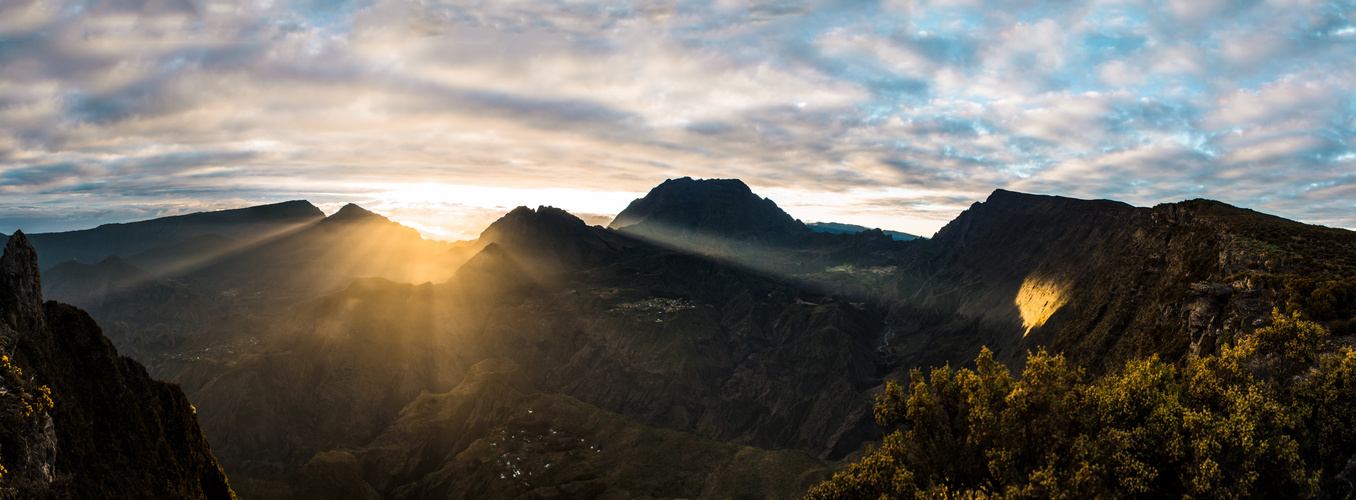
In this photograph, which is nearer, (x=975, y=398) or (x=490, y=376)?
(x=975, y=398)

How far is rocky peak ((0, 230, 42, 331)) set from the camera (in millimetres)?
33250

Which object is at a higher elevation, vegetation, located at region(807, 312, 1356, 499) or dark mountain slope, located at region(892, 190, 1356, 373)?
dark mountain slope, located at region(892, 190, 1356, 373)

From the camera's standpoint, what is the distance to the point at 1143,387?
2423 centimetres

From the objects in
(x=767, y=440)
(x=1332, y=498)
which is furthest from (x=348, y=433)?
(x=1332, y=498)

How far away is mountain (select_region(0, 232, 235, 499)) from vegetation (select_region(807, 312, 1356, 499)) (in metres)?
38.9

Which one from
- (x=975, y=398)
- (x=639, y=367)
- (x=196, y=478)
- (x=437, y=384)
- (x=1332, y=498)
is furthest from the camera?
(x=639, y=367)

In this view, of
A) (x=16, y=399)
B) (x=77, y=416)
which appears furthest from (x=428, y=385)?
(x=16, y=399)

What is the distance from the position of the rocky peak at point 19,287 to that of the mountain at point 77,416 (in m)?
0.06

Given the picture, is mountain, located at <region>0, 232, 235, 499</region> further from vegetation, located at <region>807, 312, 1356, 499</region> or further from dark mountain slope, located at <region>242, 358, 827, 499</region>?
dark mountain slope, located at <region>242, 358, 827, 499</region>

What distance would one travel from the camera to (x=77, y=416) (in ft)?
109

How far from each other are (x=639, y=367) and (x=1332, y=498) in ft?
578

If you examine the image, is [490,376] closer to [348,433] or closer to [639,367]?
[348,433]

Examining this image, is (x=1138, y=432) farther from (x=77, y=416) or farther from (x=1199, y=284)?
(x=77, y=416)

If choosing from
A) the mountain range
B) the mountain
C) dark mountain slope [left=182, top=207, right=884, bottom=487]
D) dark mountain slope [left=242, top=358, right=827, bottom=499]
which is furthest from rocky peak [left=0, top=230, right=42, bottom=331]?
dark mountain slope [left=182, top=207, right=884, bottom=487]
